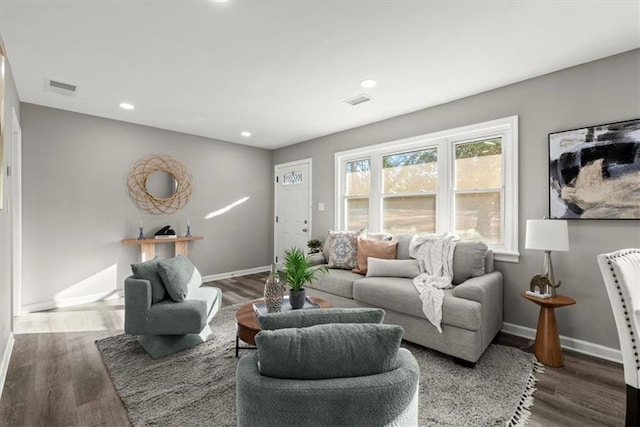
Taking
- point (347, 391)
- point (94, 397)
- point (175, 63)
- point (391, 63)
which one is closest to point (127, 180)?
point (175, 63)

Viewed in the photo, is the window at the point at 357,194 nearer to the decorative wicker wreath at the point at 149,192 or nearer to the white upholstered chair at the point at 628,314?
the decorative wicker wreath at the point at 149,192

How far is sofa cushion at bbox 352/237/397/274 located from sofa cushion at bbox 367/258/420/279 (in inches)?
5.4

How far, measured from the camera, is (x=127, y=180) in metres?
4.48

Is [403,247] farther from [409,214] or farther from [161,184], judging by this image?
[161,184]

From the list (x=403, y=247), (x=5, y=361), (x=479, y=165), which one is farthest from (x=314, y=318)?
(x=479, y=165)

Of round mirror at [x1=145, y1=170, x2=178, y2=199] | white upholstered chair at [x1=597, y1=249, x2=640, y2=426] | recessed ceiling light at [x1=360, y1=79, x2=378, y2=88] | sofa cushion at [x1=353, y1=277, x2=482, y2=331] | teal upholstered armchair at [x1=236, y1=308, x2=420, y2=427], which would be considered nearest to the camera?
teal upholstered armchair at [x1=236, y1=308, x2=420, y2=427]

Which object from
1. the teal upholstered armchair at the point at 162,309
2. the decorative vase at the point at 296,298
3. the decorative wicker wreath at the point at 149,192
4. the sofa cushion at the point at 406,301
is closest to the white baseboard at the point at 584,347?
the sofa cushion at the point at 406,301

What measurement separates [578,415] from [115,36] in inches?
161

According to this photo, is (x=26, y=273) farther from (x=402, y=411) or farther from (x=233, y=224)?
(x=402, y=411)

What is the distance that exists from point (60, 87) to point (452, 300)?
4413 mm

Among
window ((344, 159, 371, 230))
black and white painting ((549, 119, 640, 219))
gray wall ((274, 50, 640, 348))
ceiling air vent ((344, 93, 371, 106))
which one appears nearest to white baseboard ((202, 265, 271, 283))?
window ((344, 159, 371, 230))

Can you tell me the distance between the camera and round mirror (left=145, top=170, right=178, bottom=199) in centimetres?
471

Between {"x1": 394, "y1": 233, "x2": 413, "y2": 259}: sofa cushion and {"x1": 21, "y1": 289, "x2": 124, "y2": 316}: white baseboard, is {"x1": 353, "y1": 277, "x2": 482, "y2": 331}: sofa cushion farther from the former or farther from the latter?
{"x1": 21, "y1": 289, "x2": 124, "y2": 316}: white baseboard

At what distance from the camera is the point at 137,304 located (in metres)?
2.55
